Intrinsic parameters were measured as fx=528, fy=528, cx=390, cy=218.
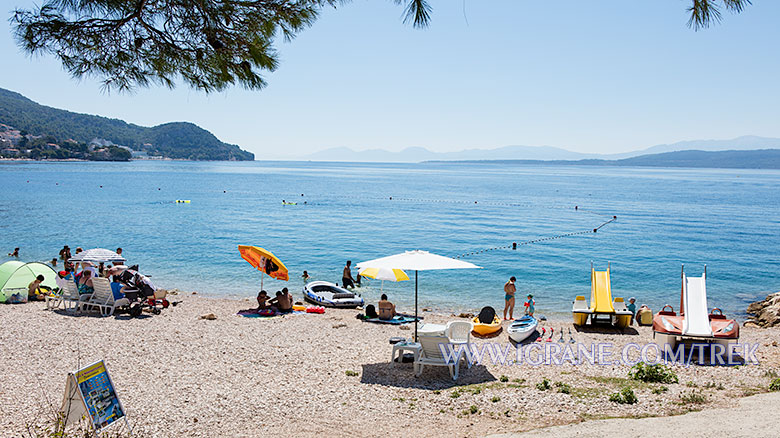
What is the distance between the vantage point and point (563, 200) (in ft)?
252

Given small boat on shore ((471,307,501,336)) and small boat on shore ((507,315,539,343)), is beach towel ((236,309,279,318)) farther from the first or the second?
small boat on shore ((507,315,539,343))

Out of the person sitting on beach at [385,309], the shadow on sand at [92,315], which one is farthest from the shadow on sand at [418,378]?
the shadow on sand at [92,315]

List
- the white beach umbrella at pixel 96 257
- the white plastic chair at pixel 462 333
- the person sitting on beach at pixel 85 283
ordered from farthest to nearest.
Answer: the white beach umbrella at pixel 96 257, the person sitting on beach at pixel 85 283, the white plastic chair at pixel 462 333

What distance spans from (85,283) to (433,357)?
10681mm

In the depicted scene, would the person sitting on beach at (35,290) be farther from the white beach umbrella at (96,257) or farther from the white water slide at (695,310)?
the white water slide at (695,310)

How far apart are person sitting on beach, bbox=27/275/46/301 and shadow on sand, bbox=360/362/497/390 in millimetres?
12240

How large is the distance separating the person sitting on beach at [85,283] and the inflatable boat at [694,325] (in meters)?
15.1

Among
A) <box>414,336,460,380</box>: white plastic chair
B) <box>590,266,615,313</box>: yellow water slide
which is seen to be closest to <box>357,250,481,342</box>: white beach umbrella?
<box>414,336,460,380</box>: white plastic chair

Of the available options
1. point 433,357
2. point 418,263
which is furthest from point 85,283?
point 433,357

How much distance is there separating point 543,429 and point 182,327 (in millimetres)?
9871

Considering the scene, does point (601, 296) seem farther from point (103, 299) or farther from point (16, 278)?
point (16, 278)

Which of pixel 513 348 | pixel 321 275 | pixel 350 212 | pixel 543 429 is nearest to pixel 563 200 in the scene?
pixel 350 212

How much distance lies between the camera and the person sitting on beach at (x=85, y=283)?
15.0 m

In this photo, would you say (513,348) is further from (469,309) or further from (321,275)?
(321,275)
